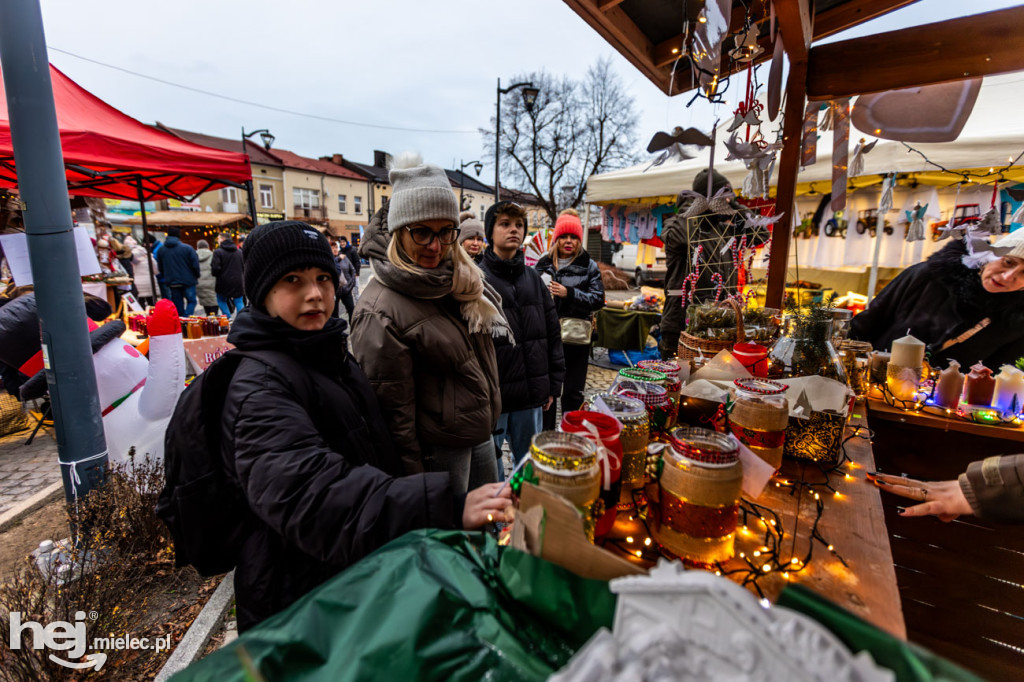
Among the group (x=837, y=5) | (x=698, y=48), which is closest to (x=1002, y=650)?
(x=698, y=48)

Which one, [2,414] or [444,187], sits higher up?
[444,187]

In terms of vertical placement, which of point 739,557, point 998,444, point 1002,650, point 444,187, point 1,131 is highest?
point 1,131

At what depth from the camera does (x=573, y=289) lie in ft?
13.1

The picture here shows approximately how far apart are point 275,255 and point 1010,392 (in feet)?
9.95

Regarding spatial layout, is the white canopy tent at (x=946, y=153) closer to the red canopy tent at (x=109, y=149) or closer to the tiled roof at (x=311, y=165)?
the red canopy tent at (x=109, y=149)

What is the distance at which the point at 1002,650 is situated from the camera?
1.83 m

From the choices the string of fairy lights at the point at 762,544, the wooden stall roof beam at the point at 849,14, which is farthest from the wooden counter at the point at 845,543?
the wooden stall roof beam at the point at 849,14

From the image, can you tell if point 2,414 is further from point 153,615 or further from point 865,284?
point 865,284

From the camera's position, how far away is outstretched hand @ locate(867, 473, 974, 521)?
1186 millimetres

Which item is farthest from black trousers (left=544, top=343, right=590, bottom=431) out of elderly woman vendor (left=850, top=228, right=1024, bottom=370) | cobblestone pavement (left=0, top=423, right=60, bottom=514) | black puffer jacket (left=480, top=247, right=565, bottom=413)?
cobblestone pavement (left=0, top=423, right=60, bottom=514)

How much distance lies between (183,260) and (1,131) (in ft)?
23.7

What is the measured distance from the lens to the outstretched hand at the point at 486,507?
996mm

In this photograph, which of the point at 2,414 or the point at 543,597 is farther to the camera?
the point at 2,414

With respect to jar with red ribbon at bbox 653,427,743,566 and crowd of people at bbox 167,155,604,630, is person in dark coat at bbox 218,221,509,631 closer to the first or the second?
Result: crowd of people at bbox 167,155,604,630
